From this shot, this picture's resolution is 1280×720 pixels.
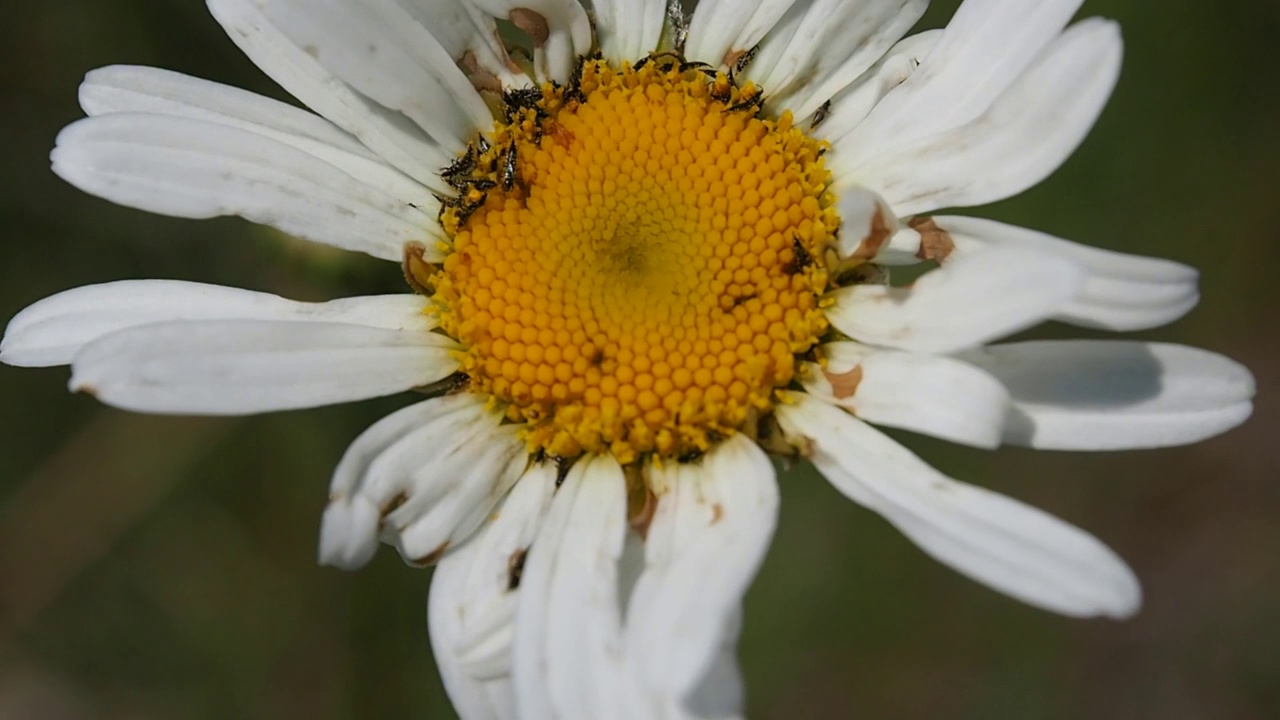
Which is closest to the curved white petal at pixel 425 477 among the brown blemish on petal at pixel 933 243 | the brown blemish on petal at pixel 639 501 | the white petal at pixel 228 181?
the brown blemish on petal at pixel 639 501

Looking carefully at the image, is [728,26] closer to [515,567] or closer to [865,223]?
[865,223]

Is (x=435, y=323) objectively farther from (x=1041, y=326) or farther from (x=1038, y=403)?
(x=1041, y=326)

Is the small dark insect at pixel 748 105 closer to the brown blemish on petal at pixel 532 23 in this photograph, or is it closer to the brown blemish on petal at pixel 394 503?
the brown blemish on petal at pixel 532 23

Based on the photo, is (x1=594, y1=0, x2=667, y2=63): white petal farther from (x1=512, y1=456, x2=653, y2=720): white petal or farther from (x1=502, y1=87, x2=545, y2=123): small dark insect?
(x1=512, y1=456, x2=653, y2=720): white petal

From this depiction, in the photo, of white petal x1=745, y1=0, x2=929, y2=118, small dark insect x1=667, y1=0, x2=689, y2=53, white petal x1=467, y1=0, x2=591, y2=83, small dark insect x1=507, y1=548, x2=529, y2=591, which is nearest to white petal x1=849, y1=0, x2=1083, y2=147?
white petal x1=745, y1=0, x2=929, y2=118

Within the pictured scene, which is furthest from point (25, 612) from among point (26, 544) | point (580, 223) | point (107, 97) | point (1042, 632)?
point (1042, 632)

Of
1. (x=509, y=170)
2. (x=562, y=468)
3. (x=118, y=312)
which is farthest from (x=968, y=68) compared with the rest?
(x=118, y=312)
